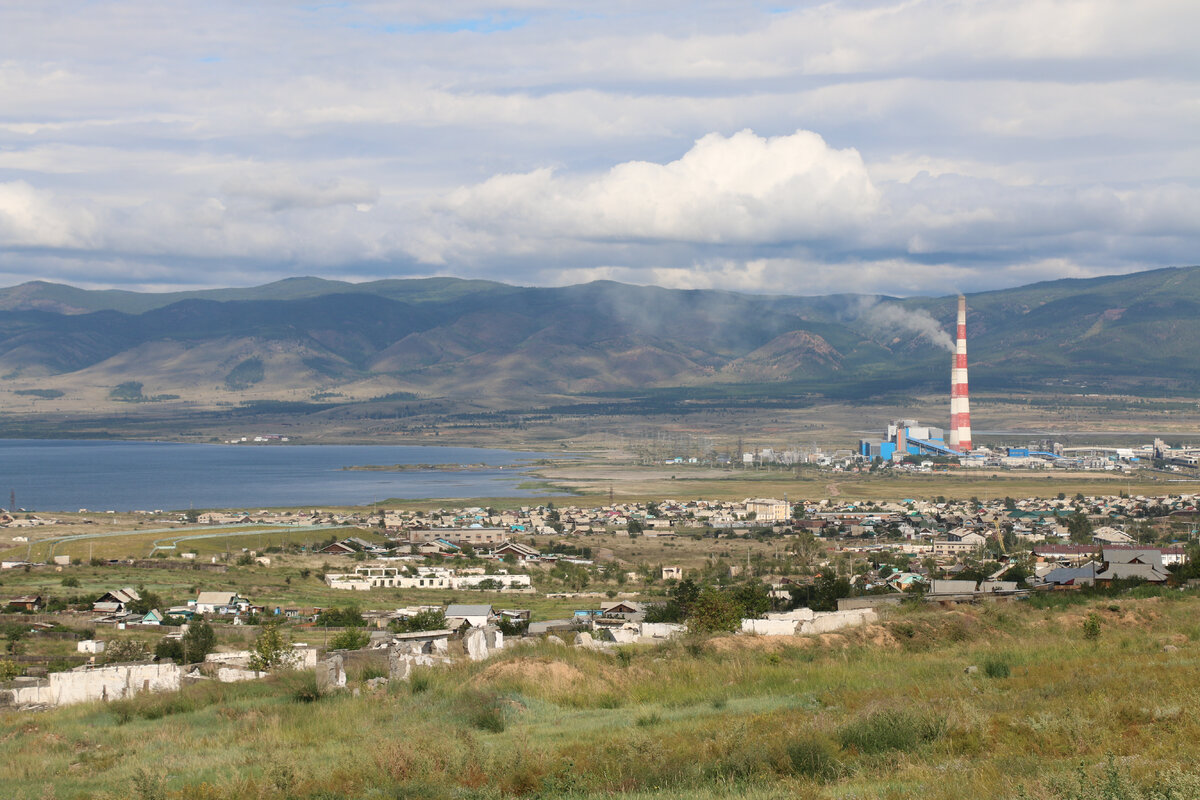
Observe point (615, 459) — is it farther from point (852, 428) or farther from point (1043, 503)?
point (1043, 503)

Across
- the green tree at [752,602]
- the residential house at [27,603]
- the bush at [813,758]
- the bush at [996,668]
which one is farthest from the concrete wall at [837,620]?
the residential house at [27,603]

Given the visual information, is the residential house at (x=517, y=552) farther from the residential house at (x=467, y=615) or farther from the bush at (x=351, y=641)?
the bush at (x=351, y=641)

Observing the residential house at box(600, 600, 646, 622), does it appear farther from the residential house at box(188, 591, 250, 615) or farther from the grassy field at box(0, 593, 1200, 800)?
the grassy field at box(0, 593, 1200, 800)

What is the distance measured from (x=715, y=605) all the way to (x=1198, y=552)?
12394mm

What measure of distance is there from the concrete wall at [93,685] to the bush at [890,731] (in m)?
11.3

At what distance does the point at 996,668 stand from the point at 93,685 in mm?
13264

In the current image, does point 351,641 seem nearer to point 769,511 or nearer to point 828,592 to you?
point 828,592

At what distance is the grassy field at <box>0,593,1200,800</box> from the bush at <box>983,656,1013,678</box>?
0.05 meters

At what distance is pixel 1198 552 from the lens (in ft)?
92.8

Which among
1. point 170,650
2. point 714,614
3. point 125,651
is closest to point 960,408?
point 714,614

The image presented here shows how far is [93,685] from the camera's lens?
1752 centimetres

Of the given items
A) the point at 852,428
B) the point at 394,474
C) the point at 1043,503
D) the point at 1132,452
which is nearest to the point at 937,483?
the point at 1043,503

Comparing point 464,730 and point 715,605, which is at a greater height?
point 464,730

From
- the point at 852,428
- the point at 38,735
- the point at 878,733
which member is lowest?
the point at 852,428
